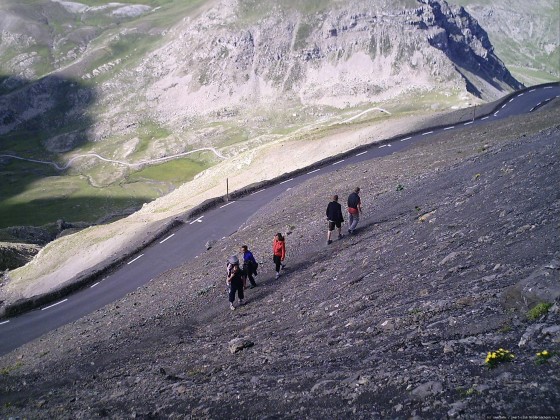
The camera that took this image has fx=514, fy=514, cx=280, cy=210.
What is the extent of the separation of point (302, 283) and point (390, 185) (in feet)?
46.6

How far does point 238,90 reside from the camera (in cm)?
17388

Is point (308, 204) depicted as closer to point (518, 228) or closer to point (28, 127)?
point (518, 228)

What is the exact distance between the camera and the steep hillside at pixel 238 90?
141375 millimetres

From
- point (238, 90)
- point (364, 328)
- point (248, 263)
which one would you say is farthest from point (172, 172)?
point (364, 328)

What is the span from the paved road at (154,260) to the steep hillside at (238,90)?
272 feet

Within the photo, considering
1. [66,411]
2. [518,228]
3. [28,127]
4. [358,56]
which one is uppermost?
[28,127]

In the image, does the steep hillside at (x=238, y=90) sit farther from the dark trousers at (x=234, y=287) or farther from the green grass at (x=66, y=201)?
the dark trousers at (x=234, y=287)

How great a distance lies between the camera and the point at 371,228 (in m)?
23.2

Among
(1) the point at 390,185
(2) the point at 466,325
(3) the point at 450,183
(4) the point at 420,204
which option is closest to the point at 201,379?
(2) the point at 466,325

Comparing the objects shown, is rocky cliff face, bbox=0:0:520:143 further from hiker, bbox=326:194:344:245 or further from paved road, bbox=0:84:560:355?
hiker, bbox=326:194:344:245

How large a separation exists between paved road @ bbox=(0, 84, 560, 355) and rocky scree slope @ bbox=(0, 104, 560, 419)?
3.55m

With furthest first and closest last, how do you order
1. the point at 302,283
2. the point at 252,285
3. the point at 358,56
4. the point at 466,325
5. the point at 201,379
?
1. the point at 358,56
2. the point at 252,285
3. the point at 302,283
4. the point at 201,379
5. the point at 466,325

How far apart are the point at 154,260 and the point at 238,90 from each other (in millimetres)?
146798

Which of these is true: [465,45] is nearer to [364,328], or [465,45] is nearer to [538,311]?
[364,328]
